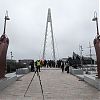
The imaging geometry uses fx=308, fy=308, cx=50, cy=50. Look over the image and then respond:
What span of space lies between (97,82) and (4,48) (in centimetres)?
597

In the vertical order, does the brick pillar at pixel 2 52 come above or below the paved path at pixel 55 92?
above

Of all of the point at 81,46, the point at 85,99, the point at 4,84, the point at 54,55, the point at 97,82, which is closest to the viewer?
the point at 85,99

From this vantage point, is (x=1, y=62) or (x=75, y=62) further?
(x=75, y=62)

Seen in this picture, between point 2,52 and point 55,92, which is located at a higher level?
point 2,52

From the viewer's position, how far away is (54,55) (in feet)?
252

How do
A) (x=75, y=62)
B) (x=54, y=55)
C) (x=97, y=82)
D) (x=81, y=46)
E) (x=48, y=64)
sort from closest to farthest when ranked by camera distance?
1. (x=97, y=82)
2. (x=75, y=62)
3. (x=48, y=64)
4. (x=81, y=46)
5. (x=54, y=55)

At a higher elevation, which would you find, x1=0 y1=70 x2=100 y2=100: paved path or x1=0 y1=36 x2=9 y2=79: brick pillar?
x1=0 y1=36 x2=9 y2=79: brick pillar

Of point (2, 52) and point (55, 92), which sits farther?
point (2, 52)

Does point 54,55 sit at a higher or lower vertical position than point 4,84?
higher

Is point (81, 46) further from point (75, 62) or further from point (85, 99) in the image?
point (85, 99)

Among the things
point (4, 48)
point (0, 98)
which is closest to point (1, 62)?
point (4, 48)

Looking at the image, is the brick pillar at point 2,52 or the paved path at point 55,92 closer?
the paved path at point 55,92

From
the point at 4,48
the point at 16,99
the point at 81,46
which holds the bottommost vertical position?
the point at 16,99

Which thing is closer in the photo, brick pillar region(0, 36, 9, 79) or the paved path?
the paved path
